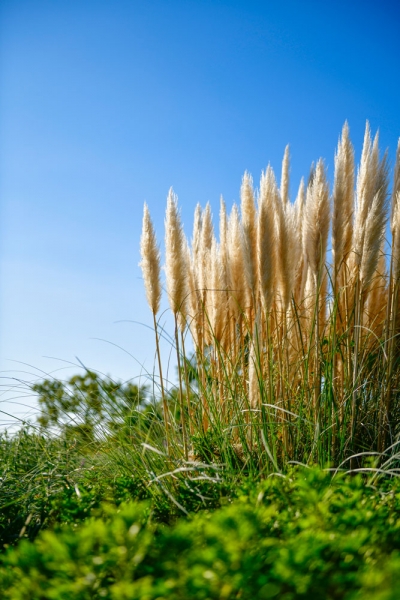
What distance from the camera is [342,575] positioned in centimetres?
138

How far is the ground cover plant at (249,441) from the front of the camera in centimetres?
145

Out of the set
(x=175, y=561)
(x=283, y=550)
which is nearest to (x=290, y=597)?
(x=283, y=550)

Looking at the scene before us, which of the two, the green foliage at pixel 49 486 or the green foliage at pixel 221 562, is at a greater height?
the green foliage at pixel 221 562

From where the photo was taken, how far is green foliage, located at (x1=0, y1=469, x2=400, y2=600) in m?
1.31

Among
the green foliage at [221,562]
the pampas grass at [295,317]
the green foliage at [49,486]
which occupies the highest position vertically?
the pampas grass at [295,317]

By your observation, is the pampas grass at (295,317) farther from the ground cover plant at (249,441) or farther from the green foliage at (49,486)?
the green foliage at (49,486)

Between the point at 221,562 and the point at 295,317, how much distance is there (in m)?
2.65

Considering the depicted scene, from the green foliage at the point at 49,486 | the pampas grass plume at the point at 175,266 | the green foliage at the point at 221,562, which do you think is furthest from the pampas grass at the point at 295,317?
the green foliage at the point at 221,562

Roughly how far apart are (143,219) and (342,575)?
2.96 metres

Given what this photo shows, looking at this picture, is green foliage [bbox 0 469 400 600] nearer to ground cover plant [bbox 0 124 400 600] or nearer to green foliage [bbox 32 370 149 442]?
ground cover plant [bbox 0 124 400 600]

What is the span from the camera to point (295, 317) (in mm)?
3881

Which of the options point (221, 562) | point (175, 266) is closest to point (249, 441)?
point (175, 266)

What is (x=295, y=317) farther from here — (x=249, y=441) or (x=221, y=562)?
(x=221, y=562)

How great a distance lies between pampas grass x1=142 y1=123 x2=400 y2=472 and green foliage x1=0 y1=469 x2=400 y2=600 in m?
1.47
